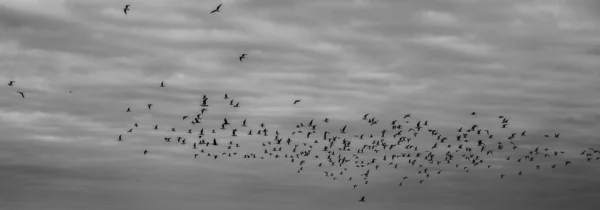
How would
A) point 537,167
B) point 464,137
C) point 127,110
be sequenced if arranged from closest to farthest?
point 127,110 → point 464,137 → point 537,167

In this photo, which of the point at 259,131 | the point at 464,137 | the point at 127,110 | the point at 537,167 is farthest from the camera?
the point at 537,167

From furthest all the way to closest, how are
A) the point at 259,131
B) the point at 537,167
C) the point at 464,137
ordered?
the point at 537,167 < the point at 464,137 < the point at 259,131

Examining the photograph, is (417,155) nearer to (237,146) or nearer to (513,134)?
(513,134)

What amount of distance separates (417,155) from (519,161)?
1891 cm

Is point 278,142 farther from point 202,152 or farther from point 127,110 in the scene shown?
point 127,110

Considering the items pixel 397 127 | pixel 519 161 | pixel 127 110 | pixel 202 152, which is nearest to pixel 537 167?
pixel 519 161

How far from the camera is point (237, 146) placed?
510 ft

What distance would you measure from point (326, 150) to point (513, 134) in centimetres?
3227

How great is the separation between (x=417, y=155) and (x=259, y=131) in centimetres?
3399

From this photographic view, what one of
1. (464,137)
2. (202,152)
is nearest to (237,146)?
(202,152)

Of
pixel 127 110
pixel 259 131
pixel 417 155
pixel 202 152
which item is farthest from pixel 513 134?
pixel 127 110

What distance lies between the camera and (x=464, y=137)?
15400 cm

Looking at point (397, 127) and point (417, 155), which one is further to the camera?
point (417, 155)

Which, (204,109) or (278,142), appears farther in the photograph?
(278,142)
